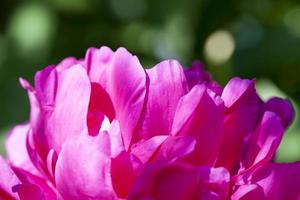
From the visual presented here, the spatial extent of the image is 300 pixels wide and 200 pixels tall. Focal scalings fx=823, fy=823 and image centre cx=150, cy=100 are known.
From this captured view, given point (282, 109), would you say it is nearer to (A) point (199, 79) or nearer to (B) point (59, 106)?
(A) point (199, 79)

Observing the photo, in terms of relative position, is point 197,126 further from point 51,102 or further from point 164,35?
point 164,35

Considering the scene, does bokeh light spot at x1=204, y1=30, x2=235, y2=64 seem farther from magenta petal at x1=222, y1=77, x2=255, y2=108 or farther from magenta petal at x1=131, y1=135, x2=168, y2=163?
magenta petal at x1=131, y1=135, x2=168, y2=163

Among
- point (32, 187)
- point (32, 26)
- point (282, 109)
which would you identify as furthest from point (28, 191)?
point (32, 26)

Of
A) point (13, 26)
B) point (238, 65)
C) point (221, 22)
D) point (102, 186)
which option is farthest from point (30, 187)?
point (13, 26)

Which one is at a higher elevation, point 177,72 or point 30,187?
point 177,72

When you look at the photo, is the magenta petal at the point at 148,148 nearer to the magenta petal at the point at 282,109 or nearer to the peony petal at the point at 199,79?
the peony petal at the point at 199,79

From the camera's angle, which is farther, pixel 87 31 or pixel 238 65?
pixel 87 31
